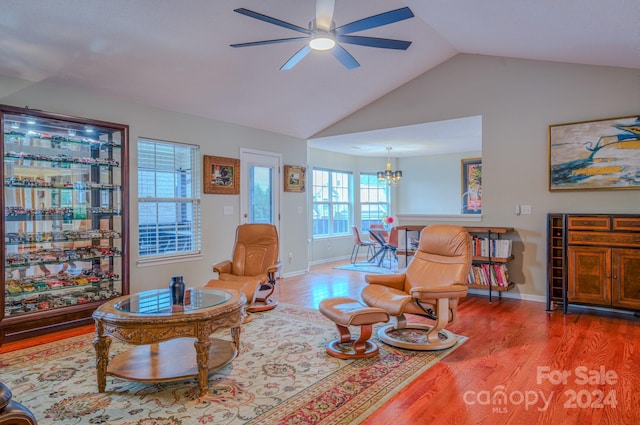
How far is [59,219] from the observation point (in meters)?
3.92

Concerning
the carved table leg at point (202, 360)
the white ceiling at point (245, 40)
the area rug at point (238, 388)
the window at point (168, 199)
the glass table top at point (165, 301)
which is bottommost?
the area rug at point (238, 388)

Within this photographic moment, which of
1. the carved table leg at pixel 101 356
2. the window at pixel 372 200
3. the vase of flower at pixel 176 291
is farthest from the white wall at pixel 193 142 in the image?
the window at pixel 372 200

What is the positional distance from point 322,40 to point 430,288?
2094mm

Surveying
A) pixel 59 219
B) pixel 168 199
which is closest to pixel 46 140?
pixel 59 219

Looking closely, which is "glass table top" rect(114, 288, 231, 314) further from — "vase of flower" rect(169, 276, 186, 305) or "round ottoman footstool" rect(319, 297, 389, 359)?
"round ottoman footstool" rect(319, 297, 389, 359)

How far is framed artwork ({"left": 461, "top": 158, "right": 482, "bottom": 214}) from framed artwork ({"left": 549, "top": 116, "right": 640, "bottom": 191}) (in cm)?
405

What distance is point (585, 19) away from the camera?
3.22 m

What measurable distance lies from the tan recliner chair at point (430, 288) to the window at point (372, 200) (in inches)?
227

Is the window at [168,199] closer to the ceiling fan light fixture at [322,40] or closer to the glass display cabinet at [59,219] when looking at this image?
the glass display cabinet at [59,219]

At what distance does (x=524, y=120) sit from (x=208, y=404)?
15.5ft

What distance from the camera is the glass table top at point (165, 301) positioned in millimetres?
2646

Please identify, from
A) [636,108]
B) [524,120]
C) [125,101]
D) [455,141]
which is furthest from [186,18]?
[455,141]

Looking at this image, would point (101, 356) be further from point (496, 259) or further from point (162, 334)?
point (496, 259)

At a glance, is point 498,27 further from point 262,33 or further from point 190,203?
point 190,203
